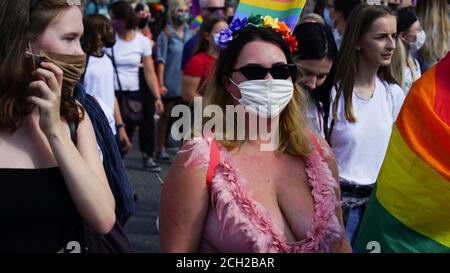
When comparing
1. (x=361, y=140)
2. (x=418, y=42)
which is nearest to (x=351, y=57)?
(x=361, y=140)

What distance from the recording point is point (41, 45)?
3.28 m

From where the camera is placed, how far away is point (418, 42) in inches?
309

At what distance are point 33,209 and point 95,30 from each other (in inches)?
160

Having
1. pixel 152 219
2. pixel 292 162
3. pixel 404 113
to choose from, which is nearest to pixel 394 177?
pixel 404 113

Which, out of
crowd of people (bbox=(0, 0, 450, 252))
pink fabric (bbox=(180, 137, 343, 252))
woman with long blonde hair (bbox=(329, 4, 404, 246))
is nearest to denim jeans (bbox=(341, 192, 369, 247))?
woman with long blonde hair (bbox=(329, 4, 404, 246))

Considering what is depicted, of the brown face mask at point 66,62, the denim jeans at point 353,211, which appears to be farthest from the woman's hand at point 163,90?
the brown face mask at point 66,62

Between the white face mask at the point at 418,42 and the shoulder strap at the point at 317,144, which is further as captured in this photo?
the white face mask at the point at 418,42

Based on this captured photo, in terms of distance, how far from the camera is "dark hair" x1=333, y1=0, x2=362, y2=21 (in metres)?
7.61

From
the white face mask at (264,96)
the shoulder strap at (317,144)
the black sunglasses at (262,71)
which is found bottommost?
the shoulder strap at (317,144)

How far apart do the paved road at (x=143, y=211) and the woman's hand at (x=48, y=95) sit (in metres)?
4.04

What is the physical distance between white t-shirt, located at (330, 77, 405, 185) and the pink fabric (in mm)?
1940

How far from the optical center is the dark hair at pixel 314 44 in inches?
197

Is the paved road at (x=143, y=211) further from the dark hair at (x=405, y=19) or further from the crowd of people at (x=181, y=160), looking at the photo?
the crowd of people at (x=181, y=160)

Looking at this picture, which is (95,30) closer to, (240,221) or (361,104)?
(361,104)
